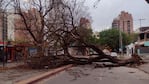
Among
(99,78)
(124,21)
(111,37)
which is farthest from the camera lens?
(124,21)

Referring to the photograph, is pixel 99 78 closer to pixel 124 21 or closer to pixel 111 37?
pixel 111 37

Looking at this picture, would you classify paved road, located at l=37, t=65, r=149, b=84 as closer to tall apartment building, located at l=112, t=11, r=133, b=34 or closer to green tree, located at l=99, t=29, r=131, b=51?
green tree, located at l=99, t=29, r=131, b=51

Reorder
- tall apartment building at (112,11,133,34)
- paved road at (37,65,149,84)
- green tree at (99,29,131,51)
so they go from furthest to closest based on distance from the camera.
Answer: tall apartment building at (112,11,133,34) → green tree at (99,29,131,51) → paved road at (37,65,149,84)

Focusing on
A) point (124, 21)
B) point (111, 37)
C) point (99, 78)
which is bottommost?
point (99, 78)

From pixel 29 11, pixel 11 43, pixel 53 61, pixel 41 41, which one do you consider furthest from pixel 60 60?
pixel 11 43

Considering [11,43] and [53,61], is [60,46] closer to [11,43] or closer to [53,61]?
[53,61]

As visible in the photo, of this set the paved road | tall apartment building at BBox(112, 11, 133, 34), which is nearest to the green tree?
tall apartment building at BBox(112, 11, 133, 34)

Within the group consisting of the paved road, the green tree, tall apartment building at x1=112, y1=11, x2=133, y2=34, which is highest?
tall apartment building at x1=112, y1=11, x2=133, y2=34

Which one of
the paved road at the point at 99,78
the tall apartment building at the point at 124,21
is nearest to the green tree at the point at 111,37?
the tall apartment building at the point at 124,21

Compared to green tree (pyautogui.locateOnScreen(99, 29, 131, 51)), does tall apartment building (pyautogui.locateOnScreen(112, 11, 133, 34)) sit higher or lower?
higher

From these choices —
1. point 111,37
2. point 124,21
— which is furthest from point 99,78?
point 124,21

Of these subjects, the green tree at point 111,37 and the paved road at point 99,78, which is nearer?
the paved road at point 99,78

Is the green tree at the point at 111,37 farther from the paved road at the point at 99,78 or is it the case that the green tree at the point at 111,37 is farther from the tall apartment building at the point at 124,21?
the paved road at the point at 99,78

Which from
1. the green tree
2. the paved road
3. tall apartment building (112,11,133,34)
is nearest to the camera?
the paved road
